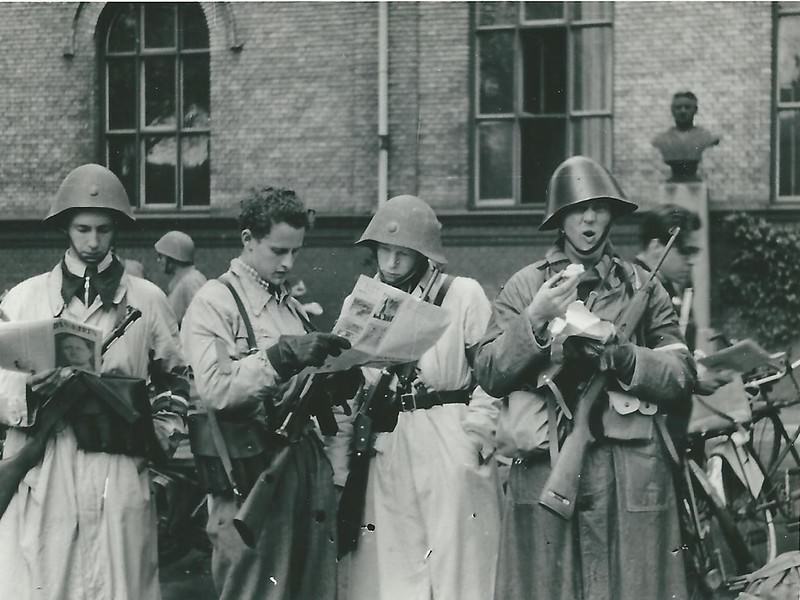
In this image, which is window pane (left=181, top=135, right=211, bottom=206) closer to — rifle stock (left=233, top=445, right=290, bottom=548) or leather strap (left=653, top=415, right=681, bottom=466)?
rifle stock (left=233, top=445, right=290, bottom=548)

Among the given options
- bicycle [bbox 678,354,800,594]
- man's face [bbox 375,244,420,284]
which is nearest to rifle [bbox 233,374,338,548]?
man's face [bbox 375,244,420,284]

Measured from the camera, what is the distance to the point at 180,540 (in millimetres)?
7434

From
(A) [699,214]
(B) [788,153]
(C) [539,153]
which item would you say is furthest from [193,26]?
(B) [788,153]

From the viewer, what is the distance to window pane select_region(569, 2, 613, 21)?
13227mm

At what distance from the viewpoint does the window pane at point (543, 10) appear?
1352 centimetres

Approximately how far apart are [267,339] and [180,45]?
422 inches

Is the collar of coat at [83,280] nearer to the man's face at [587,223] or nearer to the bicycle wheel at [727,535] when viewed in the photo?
the man's face at [587,223]

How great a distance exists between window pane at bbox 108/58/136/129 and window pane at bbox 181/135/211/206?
86 centimetres

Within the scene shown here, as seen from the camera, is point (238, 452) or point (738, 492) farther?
point (738, 492)

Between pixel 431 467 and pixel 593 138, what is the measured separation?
9425 mm

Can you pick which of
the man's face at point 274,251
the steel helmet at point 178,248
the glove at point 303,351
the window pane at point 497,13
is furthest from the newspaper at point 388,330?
the window pane at point 497,13

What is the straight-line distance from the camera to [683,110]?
1193 centimetres

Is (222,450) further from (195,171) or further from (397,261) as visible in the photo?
(195,171)

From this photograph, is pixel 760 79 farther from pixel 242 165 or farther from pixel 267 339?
pixel 267 339
